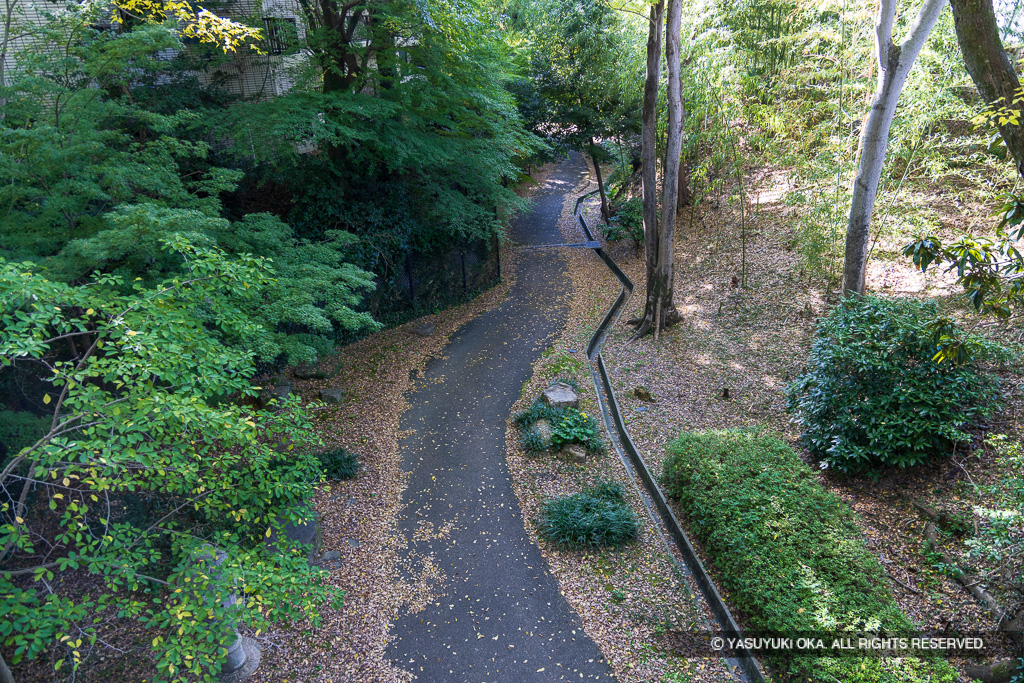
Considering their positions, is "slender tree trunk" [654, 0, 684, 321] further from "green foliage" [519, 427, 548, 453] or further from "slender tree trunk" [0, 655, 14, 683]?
"slender tree trunk" [0, 655, 14, 683]

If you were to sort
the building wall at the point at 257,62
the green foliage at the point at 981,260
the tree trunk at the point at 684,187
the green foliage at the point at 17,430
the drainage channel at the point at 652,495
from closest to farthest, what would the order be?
the green foliage at the point at 981,260, the drainage channel at the point at 652,495, the green foliage at the point at 17,430, the building wall at the point at 257,62, the tree trunk at the point at 684,187

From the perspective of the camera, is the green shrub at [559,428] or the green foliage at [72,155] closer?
the green foliage at [72,155]

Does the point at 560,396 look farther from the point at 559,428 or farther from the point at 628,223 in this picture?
the point at 628,223

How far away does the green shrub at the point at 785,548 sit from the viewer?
4559mm

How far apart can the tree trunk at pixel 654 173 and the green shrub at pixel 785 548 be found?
4.97 metres

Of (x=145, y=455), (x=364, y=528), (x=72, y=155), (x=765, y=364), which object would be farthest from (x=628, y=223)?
(x=145, y=455)

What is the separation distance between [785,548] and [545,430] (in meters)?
4.04

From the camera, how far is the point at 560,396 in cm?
951

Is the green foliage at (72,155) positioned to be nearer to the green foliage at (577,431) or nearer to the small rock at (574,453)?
the green foliage at (577,431)

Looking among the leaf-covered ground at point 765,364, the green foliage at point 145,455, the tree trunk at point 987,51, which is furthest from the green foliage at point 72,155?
the tree trunk at point 987,51

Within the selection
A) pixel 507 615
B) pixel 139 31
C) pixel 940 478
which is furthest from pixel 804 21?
pixel 507 615

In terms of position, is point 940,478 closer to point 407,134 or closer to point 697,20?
point 407,134

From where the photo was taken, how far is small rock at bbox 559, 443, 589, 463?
8.23 m

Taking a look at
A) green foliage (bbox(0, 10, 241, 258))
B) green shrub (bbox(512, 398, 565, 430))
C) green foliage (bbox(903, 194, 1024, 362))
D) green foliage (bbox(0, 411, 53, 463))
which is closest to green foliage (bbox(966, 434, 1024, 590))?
green foliage (bbox(903, 194, 1024, 362))
